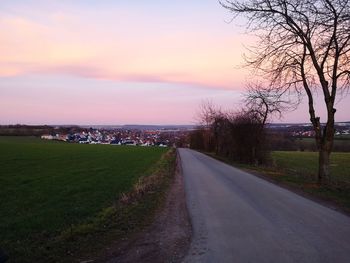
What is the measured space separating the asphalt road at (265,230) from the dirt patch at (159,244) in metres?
0.24

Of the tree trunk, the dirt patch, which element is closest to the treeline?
the tree trunk

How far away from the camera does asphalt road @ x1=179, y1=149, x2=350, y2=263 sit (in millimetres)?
7648

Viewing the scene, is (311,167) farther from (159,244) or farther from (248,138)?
(159,244)

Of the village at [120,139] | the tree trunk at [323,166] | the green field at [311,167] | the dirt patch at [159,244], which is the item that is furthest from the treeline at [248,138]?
the village at [120,139]

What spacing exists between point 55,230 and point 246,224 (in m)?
4.24

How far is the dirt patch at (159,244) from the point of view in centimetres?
796

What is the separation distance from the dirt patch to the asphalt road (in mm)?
240

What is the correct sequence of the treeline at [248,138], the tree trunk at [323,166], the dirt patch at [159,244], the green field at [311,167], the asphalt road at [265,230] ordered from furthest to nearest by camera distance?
the treeline at [248,138] → the green field at [311,167] → the tree trunk at [323,166] → the dirt patch at [159,244] → the asphalt road at [265,230]

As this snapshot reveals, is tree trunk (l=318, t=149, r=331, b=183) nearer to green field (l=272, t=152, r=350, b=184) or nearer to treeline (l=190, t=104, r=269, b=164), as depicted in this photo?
green field (l=272, t=152, r=350, b=184)

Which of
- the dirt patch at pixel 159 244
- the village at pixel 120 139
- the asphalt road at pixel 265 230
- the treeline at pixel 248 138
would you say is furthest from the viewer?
the village at pixel 120 139

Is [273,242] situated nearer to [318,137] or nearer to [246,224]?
[246,224]

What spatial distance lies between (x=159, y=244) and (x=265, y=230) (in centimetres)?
231

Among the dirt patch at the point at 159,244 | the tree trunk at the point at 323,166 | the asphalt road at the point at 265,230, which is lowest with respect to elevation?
the dirt patch at the point at 159,244

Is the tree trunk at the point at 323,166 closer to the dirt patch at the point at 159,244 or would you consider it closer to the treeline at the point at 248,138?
the dirt patch at the point at 159,244
